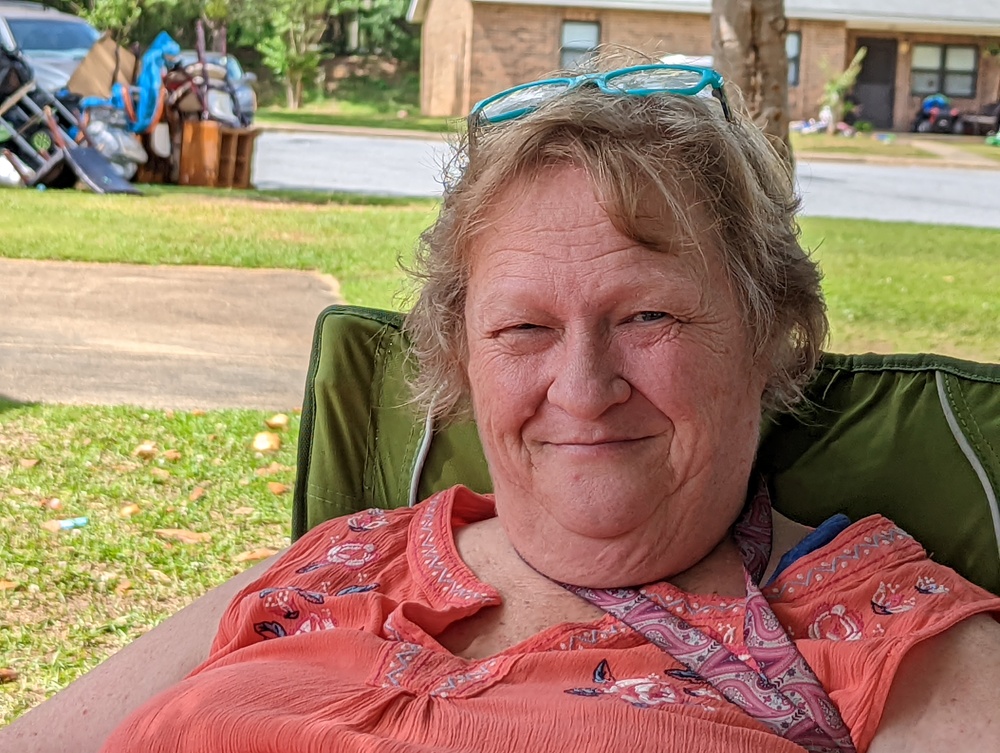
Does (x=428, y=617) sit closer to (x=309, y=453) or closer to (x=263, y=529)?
(x=309, y=453)

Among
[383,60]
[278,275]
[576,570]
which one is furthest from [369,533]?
[383,60]

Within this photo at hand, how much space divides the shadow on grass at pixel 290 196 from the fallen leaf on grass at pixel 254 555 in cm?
549

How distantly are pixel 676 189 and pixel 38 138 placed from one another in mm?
7359

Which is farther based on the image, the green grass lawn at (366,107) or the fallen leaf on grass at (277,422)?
the green grass lawn at (366,107)

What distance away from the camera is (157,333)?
5359mm

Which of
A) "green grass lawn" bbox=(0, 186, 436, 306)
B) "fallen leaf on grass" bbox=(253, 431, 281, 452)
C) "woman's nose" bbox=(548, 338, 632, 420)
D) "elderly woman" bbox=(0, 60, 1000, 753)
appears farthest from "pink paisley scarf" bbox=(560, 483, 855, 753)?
"green grass lawn" bbox=(0, 186, 436, 306)

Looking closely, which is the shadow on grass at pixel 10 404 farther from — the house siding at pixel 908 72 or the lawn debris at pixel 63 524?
the house siding at pixel 908 72

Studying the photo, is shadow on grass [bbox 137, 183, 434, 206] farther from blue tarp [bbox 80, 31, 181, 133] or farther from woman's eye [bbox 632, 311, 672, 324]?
woman's eye [bbox 632, 311, 672, 324]

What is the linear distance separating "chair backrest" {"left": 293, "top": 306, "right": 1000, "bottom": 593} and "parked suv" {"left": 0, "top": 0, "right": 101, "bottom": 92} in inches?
236

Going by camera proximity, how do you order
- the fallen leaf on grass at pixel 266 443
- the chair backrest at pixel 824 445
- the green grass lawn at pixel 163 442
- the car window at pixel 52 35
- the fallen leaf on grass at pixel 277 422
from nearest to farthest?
the chair backrest at pixel 824 445 → the green grass lawn at pixel 163 442 → the fallen leaf on grass at pixel 266 443 → the fallen leaf on grass at pixel 277 422 → the car window at pixel 52 35

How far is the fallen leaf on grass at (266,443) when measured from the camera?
158 inches

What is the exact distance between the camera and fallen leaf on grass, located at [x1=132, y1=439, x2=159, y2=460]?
387cm

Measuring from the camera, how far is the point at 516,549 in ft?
5.13

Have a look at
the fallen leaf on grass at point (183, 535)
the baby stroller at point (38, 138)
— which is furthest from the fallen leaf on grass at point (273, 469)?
the baby stroller at point (38, 138)
